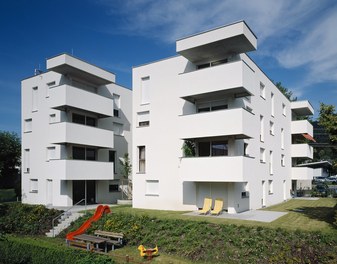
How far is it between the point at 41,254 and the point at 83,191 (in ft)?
46.7

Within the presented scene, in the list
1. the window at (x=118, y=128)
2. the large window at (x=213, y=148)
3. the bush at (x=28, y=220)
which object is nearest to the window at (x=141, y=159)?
the large window at (x=213, y=148)

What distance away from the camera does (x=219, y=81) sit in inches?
743

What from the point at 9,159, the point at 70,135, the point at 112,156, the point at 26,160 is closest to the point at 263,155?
the point at 112,156

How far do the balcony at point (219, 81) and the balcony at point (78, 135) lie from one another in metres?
9.67

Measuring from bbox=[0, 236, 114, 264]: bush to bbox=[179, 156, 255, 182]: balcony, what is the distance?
8855 mm

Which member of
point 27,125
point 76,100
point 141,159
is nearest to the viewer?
point 141,159

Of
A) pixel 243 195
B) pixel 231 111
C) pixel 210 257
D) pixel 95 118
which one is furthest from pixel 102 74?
pixel 210 257

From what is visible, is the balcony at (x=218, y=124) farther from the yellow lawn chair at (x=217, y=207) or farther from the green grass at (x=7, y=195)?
the green grass at (x=7, y=195)

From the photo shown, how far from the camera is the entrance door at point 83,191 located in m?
25.8

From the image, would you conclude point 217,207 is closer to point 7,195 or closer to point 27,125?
point 27,125

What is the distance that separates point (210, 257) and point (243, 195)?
9.44 m

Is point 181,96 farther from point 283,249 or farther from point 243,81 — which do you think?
point 283,249

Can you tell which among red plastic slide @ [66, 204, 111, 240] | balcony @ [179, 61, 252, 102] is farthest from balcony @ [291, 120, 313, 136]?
red plastic slide @ [66, 204, 111, 240]

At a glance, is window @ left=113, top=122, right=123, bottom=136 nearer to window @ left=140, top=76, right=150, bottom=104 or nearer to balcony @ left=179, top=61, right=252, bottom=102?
window @ left=140, top=76, right=150, bottom=104
